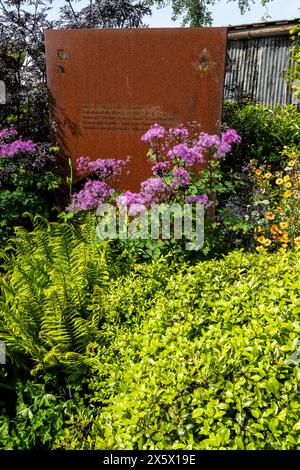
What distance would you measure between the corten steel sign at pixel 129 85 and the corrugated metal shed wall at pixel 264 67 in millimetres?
7389

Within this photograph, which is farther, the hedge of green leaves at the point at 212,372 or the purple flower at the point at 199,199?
the purple flower at the point at 199,199

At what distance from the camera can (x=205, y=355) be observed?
1.97 meters

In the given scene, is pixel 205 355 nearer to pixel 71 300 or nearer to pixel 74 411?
pixel 74 411

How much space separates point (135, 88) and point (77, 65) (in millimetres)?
718

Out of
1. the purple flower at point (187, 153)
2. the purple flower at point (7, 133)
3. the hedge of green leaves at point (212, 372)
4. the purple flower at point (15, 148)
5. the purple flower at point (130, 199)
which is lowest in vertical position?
the hedge of green leaves at point (212, 372)

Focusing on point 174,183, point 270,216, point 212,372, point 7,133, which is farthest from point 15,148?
point 212,372

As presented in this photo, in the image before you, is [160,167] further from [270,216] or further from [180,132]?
[270,216]

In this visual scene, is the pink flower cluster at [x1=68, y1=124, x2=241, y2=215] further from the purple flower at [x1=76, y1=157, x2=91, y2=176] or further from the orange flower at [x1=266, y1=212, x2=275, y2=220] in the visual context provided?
the orange flower at [x1=266, y1=212, x2=275, y2=220]

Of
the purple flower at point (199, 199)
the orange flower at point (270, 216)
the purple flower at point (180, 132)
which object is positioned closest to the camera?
the purple flower at point (199, 199)

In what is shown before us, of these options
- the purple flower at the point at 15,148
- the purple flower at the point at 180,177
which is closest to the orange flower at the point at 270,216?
the purple flower at the point at 180,177

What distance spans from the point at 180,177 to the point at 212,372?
212 cm

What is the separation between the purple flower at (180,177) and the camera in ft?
12.1

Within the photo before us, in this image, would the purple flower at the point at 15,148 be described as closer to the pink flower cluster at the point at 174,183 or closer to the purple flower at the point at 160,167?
the pink flower cluster at the point at 174,183
